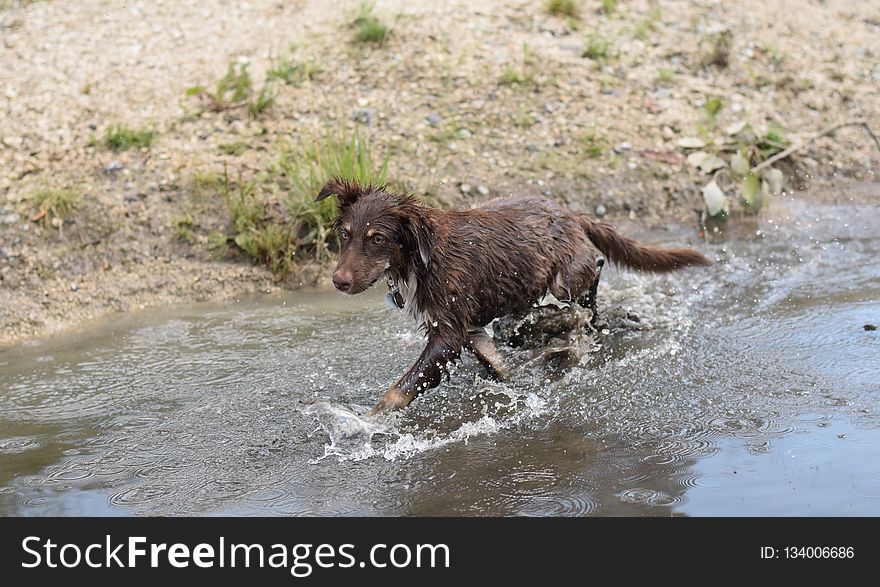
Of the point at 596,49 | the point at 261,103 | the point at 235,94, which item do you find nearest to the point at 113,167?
the point at 235,94

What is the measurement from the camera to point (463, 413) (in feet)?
19.2

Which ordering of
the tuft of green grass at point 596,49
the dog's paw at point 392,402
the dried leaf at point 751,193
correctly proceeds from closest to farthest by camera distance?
1. the dog's paw at point 392,402
2. the dried leaf at point 751,193
3. the tuft of green grass at point 596,49

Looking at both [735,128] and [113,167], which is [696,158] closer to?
[735,128]

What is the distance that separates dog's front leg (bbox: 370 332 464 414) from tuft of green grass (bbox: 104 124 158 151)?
4.74 metres

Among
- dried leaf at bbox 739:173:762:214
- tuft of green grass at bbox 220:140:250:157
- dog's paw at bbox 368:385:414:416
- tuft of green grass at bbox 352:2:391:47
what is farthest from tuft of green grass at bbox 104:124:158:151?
dried leaf at bbox 739:173:762:214

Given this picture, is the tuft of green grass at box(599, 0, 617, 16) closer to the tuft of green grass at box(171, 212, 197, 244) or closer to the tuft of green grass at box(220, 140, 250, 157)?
the tuft of green grass at box(220, 140, 250, 157)

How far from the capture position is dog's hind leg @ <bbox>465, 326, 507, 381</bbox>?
6203mm

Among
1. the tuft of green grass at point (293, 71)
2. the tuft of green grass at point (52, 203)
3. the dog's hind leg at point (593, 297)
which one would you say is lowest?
the tuft of green grass at point (52, 203)

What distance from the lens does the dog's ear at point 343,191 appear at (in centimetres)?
556

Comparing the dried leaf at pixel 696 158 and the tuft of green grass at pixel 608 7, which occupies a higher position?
the tuft of green grass at pixel 608 7

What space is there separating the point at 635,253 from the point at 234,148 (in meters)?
4.30

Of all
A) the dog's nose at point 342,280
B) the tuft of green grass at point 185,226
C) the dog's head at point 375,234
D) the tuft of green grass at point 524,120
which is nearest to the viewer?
the dog's nose at point 342,280

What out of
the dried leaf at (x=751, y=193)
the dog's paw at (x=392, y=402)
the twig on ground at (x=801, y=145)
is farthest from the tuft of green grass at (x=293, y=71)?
the dog's paw at (x=392, y=402)

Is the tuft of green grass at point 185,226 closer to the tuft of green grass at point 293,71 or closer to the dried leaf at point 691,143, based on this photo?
the tuft of green grass at point 293,71
